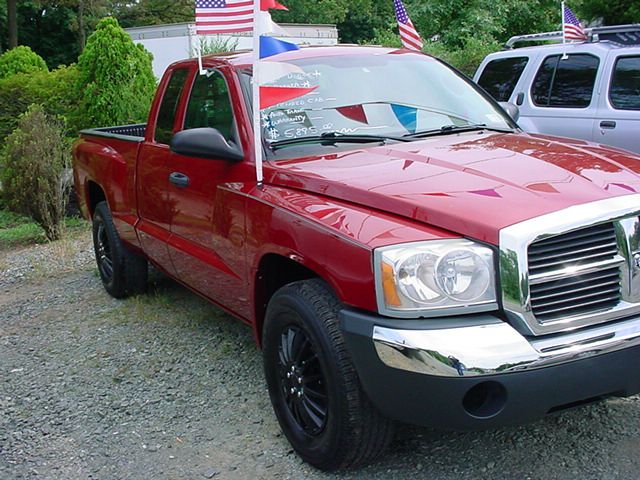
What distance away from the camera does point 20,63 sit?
16125mm

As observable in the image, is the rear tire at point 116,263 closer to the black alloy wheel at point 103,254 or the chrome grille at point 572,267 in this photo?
the black alloy wheel at point 103,254

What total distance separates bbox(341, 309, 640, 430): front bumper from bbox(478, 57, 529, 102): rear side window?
20.3ft

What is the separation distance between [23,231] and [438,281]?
29.0ft

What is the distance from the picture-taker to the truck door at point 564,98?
25.4ft

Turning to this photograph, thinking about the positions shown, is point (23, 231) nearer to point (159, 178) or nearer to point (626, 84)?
point (159, 178)

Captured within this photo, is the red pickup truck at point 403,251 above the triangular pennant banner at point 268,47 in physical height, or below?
below

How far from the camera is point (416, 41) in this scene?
9867mm

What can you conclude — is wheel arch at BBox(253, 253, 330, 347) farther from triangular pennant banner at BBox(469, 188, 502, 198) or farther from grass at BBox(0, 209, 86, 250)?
grass at BBox(0, 209, 86, 250)

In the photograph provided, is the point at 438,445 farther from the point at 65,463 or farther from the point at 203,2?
the point at 203,2

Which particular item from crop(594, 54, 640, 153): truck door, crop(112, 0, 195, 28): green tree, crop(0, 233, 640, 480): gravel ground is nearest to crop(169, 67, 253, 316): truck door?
crop(0, 233, 640, 480): gravel ground

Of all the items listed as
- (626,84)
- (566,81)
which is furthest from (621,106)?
(566,81)

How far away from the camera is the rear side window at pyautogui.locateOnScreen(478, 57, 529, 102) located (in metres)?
8.55

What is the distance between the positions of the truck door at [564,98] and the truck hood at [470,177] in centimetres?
408

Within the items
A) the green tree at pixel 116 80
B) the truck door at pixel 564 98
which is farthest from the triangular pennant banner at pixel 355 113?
the green tree at pixel 116 80
